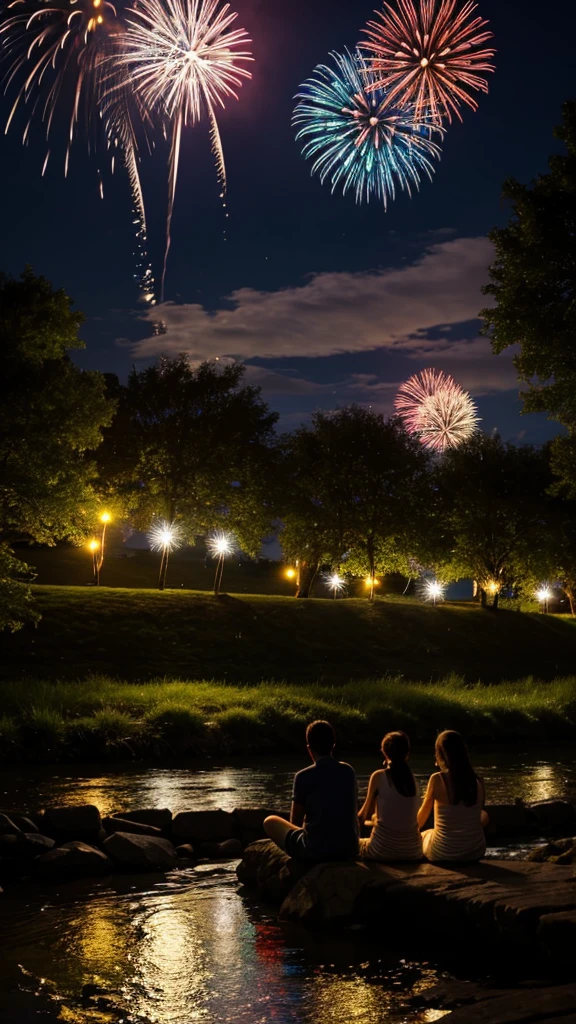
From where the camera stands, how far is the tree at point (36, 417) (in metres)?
35.6

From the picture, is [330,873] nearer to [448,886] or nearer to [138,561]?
[448,886]

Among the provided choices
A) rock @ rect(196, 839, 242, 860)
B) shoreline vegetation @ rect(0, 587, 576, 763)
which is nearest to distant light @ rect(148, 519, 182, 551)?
shoreline vegetation @ rect(0, 587, 576, 763)

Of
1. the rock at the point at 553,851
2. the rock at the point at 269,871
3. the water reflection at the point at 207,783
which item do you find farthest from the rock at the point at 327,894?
the water reflection at the point at 207,783

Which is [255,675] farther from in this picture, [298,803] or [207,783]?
[298,803]

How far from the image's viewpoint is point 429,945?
33.9 ft

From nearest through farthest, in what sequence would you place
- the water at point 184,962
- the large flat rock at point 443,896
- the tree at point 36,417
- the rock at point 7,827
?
the water at point 184,962 → the large flat rock at point 443,896 → the rock at point 7,827 → the tree at point 36,417

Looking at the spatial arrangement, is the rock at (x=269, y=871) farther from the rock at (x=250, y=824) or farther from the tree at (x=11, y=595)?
the tree at (x=11, y=595)

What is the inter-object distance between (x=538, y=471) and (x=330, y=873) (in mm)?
72258

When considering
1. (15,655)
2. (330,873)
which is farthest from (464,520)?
(330,873)

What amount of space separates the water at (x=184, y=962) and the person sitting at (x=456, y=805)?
Answer: 150cm

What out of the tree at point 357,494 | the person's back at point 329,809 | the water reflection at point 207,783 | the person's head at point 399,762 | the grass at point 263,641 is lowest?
the water reflection at point 207,783

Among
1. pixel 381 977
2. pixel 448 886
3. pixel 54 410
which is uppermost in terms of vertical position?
pixel 54 410

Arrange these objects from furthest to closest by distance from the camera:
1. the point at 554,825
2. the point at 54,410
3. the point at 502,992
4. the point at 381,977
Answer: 1. the point at 54,410
2. the point at 554,825
3. the point at 381,977
4. the point at 502,992

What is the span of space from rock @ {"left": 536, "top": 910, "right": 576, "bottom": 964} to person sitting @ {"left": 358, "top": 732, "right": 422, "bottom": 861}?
3.17 meters
